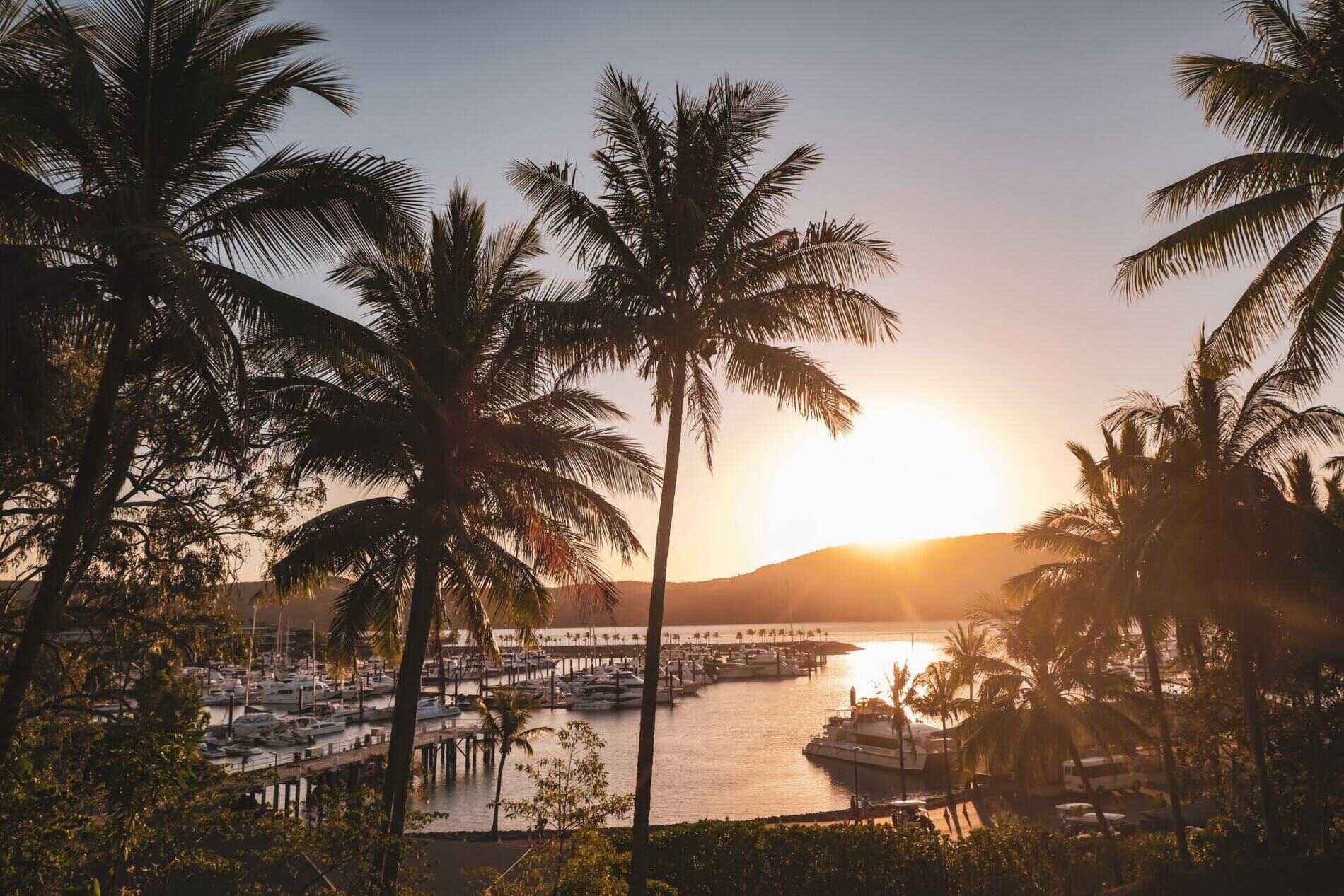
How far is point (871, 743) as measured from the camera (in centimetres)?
6469

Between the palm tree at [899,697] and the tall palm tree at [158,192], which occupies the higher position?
the tall palm tree at [158,192]

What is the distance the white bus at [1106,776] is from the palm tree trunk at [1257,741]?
3232 centimetres

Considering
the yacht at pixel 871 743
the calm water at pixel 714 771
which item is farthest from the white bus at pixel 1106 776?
the yacht at pixel 871 743

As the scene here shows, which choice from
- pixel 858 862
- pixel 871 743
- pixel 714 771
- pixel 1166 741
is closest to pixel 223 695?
pixel 714 771

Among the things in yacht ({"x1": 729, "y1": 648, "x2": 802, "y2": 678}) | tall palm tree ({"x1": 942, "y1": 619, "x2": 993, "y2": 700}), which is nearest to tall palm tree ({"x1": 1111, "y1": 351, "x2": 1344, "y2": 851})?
tall palm tree ({"x1": 942, "y1": 619, "x2": 993, "y2": 700})

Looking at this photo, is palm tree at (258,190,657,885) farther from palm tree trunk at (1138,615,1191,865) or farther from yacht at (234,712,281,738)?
yacht at (234,712,281,738)

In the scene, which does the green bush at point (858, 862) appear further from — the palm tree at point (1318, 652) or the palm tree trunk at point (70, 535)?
the palm tree trunk at point (70, 535)

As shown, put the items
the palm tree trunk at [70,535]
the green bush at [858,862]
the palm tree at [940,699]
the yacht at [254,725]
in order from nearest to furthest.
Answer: the palm tree trunk at [70,535], the green bush at [858,862], the palm tree at [940,699], the yacht at [254,725]

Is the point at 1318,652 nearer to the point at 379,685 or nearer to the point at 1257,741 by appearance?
the point at 1257,741

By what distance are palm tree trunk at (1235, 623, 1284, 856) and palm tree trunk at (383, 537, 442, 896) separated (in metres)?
16.9

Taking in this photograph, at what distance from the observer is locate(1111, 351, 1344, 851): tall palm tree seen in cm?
1834

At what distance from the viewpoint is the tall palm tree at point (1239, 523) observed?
18.3 m

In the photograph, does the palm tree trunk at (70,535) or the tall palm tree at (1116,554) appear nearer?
the palm tree trunk at (70,535)

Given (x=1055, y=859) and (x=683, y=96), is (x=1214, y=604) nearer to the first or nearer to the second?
(x=1055, y=859)
